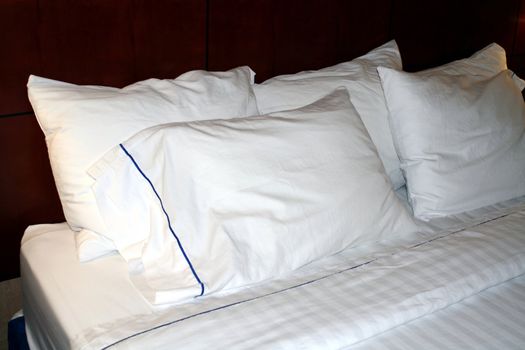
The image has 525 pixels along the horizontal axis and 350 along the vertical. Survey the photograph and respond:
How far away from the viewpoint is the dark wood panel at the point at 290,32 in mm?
2004

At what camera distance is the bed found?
4.57 ft

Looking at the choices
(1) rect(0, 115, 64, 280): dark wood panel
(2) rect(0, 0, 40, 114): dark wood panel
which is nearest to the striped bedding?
(1) rect(0, 115, 64, 280): dark wood panel

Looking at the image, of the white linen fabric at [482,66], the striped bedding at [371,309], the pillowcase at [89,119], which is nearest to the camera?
the striped bedding at [371,309]

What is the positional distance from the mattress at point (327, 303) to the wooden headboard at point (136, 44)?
19cm

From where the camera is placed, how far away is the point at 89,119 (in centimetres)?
162

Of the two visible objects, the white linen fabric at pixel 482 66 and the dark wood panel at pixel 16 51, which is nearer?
the dark wood panel at pixel 16 51

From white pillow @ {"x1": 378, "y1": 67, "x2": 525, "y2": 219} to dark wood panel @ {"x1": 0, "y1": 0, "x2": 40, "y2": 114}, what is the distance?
100cm

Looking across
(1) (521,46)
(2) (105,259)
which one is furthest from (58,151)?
(1) (521,46)

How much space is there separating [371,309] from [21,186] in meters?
1.02

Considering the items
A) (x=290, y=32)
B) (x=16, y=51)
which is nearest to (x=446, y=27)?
(x=290, y=32)

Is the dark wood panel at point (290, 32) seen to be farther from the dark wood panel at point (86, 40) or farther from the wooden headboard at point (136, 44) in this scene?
the dark wood panel at point (86, 40)

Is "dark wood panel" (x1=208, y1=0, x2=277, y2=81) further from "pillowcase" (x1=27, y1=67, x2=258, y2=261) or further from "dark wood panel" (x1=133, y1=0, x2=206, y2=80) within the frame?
"pillowcase" (x1=27, y1=67, x2=258, y2=261)

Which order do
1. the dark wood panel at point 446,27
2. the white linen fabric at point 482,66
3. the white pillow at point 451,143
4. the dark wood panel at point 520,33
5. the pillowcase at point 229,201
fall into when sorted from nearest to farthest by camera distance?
the pillowcase at point 229,201 → the white pillow at point 451,143 → the white linen fabric at point 482,66 → the dark wood panel at point 446,27 → the dark wood panel at point 520,33

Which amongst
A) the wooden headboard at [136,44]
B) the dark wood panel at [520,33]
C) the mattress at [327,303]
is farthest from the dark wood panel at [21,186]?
the dark wood panel at [520,33]
